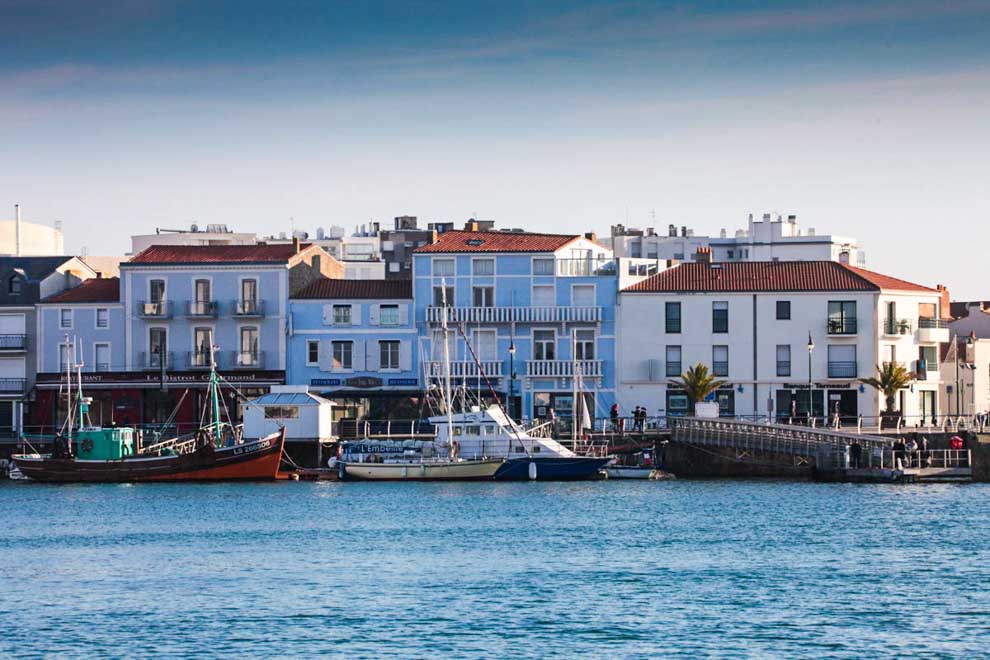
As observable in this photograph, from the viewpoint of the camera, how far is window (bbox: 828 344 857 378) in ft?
335

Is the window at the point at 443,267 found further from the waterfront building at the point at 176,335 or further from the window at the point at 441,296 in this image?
the waterfront building at the point at 176,335

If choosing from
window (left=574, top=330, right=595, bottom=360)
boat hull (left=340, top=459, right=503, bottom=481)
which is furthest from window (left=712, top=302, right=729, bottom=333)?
boat hull (left=340, top=459, right=503, bottom=481)

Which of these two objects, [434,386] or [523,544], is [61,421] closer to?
[434,386]

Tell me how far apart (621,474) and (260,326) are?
78.1 ft

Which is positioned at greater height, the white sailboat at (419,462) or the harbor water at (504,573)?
the white sailboat at (419,462)

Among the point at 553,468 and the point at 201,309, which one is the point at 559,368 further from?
the point at 201,309

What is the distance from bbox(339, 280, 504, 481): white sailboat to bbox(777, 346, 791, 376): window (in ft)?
61.5

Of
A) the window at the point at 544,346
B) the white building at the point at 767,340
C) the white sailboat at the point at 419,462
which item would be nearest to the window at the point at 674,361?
the white building at the point at 767,340

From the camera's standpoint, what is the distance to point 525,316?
342ft

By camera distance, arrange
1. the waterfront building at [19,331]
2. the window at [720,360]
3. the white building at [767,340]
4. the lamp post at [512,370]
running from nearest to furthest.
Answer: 1. the white building at [767,340]
2. the lamp post at [512,370]
3. the window at [720,360]
4. the waterfront building at [19,331]

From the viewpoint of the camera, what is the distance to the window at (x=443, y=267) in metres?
105

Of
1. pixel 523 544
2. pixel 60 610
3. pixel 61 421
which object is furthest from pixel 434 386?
pixel 60 610

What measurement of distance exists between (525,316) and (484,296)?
97.6 inches

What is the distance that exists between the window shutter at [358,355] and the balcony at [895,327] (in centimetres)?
2650
